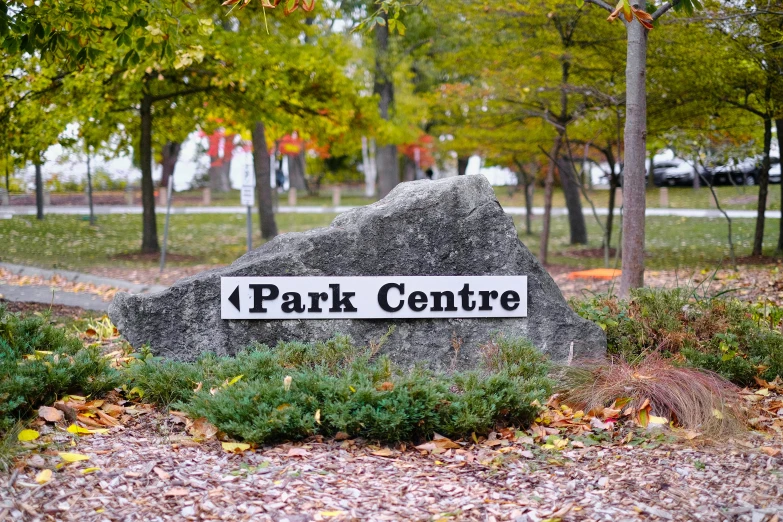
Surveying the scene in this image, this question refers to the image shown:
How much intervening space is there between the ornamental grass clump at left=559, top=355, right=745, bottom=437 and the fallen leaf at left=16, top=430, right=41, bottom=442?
3039 mm

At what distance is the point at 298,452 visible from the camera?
4312 millimetres

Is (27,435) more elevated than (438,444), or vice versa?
(27,435)

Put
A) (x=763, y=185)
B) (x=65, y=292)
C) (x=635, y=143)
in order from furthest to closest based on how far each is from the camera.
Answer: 1. (x=763, y=185)
2. (x=65, y=292)
3. (x=635, y=143)

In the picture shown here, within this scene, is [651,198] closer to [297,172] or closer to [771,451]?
[297,172]

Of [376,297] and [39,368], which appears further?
[376,297]

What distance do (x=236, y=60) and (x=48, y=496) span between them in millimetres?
11644

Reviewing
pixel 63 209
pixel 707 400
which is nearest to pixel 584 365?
pixel 707 400

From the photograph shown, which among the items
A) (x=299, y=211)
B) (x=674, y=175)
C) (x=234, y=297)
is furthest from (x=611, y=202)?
(x=674, y=175)

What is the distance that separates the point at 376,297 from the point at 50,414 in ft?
7.36

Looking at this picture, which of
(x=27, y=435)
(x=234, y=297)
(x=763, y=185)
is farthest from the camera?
(x=763, y=185)

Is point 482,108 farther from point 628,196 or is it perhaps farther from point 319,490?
point 319,490

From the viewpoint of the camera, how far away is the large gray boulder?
19.0ft

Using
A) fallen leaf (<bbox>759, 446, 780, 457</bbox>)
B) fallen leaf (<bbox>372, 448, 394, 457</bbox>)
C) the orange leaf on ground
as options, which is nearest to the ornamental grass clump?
fallen leaf (<bbox>759, 446, 780, 457</bbox>)

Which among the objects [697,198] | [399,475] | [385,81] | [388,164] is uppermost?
[385,81]
